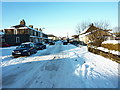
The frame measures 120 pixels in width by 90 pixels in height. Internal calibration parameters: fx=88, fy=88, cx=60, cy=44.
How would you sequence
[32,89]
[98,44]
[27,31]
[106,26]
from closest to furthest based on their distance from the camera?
[32,89] < [98,44] < [106,26] < [27,31]

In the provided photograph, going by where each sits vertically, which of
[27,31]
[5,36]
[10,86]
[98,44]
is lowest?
[10,86]

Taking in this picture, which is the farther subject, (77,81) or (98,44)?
(98,44)

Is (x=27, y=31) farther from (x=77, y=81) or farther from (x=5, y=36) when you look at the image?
(x=77, y=81)

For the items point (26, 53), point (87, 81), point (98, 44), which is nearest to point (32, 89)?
point (87, 81)

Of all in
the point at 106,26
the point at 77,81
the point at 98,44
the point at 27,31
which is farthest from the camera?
the point at 27,31

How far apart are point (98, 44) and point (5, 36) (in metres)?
32.1

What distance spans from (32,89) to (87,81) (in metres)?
2.43

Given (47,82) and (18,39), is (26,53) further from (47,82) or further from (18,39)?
(18,39)

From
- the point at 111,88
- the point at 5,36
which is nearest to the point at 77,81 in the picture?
the point at 111,88

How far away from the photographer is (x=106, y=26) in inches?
1273

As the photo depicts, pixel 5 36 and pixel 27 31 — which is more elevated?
pixel 27 31

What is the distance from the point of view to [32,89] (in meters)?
3.48

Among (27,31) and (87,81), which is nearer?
(87,81)

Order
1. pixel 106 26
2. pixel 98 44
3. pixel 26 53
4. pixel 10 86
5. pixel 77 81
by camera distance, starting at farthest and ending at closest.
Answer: pixel 106 26 → pixel 98 44 → pixel 26 53 → pixel 77 81 → pixel 10 86
